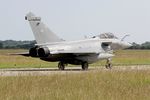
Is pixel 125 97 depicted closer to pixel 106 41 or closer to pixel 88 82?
pixel 88 82

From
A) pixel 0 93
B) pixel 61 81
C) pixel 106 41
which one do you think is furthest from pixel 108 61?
pixel 0 93

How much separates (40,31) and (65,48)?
2.02 m

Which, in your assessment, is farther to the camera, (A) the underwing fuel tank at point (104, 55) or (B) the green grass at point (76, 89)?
(A) the underwing fuel tank at point (104, 55)

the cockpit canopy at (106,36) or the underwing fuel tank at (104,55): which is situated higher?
the cockpit canopy at (106,36)

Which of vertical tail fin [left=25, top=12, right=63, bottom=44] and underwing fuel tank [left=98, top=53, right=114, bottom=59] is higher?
vertical tail fin [left=25, top=12, right=63, bottom=44]

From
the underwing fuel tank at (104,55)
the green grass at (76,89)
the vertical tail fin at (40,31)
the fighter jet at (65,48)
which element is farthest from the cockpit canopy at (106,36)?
the green grass at (76,89)

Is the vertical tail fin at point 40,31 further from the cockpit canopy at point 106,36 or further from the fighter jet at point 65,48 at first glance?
the cockpit canopy at point 106,36

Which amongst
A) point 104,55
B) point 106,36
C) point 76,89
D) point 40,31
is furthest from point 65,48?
point 76,89

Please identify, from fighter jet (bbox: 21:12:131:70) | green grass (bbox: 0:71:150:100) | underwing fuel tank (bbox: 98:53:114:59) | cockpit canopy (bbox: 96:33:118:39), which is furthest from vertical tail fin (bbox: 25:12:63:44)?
green grass (bbox: 0:71:150:100)

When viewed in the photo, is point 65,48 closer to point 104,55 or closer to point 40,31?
point 40,31

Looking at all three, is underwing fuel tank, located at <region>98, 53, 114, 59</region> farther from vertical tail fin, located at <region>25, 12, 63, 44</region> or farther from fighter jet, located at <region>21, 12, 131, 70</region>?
vertical tail fin, located at <region>25, 12, 63, 44</region>

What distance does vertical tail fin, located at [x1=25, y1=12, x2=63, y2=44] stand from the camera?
30013 millimetres

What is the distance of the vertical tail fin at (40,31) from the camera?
30013 millimetres

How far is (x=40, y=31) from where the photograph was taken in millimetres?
30203
